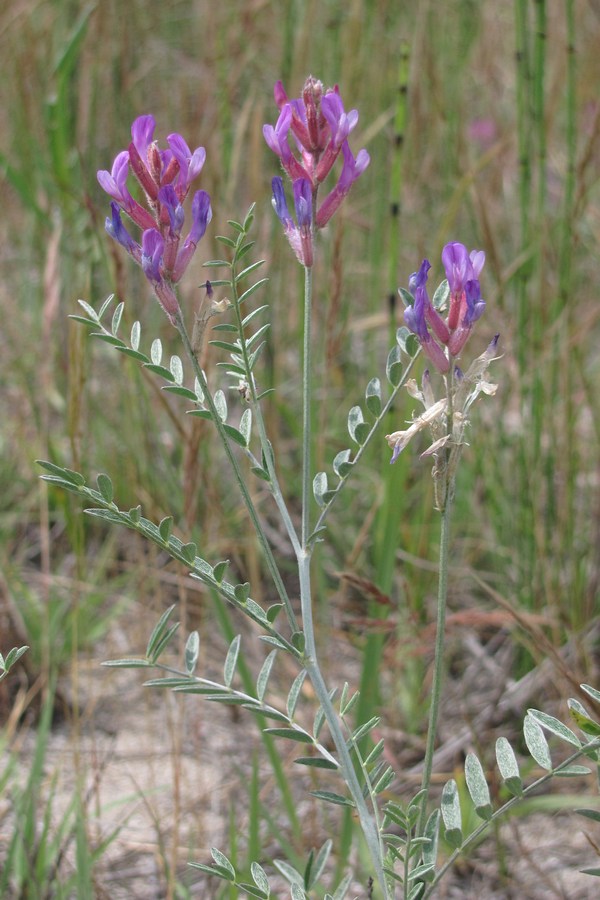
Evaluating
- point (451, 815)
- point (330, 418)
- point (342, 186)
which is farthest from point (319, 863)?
point (330, 418)

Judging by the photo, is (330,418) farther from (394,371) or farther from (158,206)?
(158,206)

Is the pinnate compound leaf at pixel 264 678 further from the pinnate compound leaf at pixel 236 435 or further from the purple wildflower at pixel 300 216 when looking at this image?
the purple wildflower at pixel 300 216

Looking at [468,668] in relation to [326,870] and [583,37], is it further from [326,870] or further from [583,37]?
[583,37]

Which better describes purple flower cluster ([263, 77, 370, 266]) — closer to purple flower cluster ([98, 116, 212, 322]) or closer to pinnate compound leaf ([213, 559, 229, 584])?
purple flower cluster ([98, 116, 212, 322])

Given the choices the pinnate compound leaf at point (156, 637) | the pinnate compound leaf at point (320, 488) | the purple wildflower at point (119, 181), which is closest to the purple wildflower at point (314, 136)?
the purple wildflower at point (119, 181)

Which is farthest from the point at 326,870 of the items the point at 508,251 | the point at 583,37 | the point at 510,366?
the point at 583,37

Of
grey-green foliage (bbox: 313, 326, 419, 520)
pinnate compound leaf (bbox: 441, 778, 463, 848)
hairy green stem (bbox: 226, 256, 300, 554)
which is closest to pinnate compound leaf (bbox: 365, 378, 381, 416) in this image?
grey-green foliage (bbox: 313, 326, 419, 520)

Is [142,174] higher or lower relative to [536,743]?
higher
